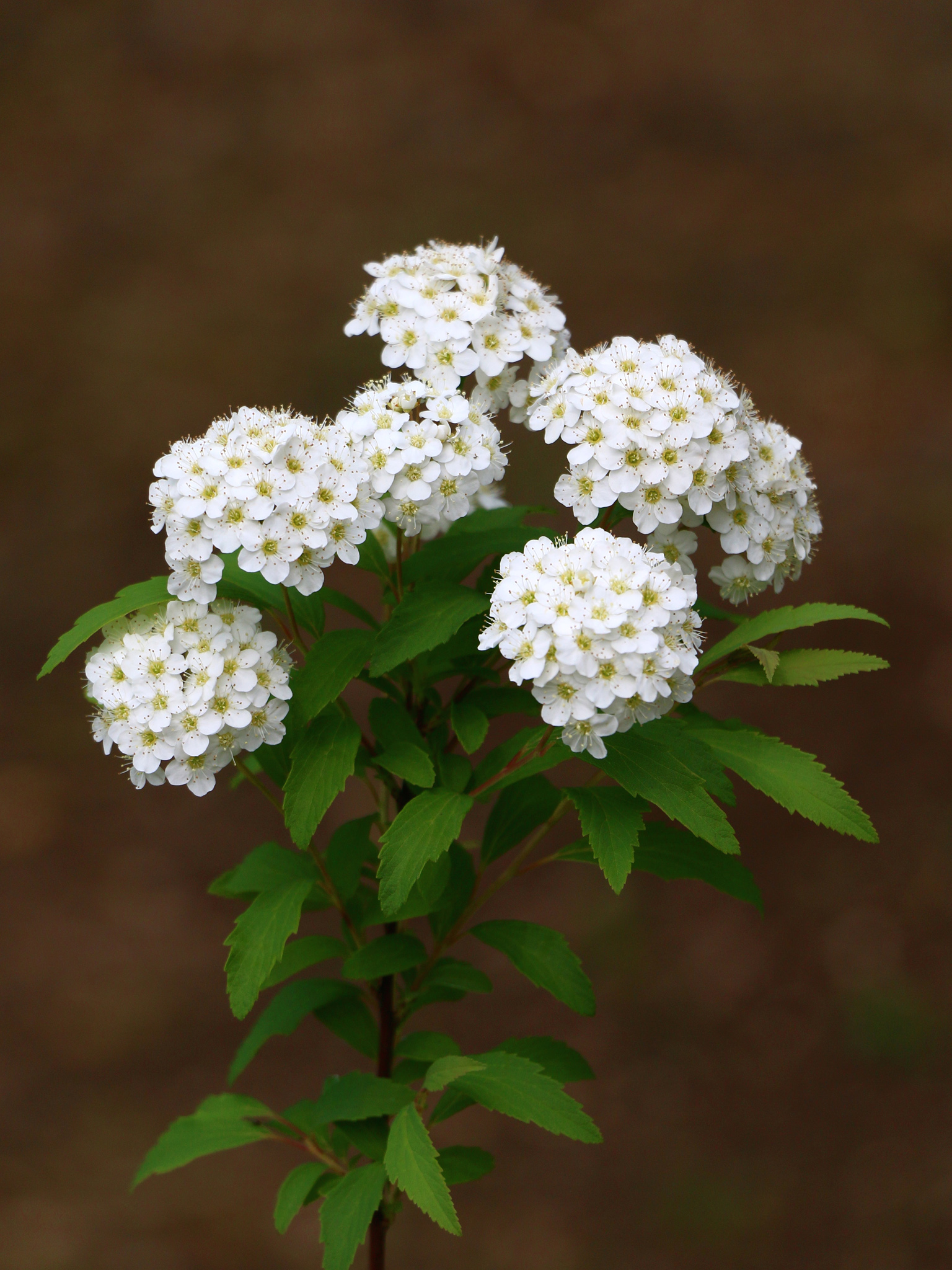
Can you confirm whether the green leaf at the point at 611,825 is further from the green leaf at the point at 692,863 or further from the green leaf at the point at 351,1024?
the green leaf at the point at 351,1024

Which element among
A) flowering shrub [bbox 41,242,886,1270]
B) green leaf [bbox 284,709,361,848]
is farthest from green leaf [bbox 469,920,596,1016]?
green leaf [bbox 284,709,361,848]

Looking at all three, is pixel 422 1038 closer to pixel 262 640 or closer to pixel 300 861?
pixel 300 861

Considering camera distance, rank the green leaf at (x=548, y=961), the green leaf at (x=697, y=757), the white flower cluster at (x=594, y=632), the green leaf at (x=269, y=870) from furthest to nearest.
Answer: the green leaf at (x=269, y=870) < the green leaf at (x=548, y=961) < the green leaf at (x=697, y=757) < the white flower cluster at (x=594, y=632)

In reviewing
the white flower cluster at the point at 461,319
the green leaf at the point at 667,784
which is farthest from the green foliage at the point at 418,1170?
the white flower cluster at the point at 461,319

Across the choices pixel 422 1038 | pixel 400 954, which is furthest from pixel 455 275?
pixel 422 1038

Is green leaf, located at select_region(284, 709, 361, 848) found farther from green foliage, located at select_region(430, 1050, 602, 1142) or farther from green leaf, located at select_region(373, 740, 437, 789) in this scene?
green foliage, located at select_region(430, 1050, 602, 1142)

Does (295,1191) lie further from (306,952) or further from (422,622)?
(422,622)
